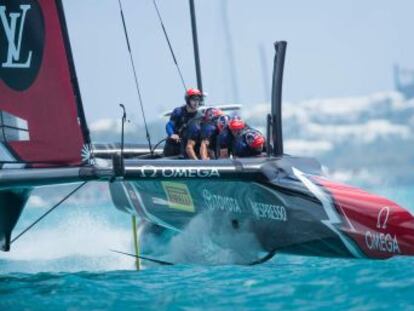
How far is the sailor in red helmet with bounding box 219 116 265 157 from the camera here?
245 inches

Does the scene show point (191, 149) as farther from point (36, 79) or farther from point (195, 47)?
point (195, 47)

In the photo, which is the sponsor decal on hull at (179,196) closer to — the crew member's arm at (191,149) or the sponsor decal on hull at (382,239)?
the crew member's arm at (191,149)

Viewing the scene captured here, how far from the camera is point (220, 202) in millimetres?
5938

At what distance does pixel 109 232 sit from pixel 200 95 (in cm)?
157

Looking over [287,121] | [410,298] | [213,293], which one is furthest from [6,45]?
[287,121]

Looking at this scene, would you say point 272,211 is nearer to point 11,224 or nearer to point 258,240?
point 258,240

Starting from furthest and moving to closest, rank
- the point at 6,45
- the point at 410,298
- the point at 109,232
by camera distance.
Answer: the point at 109,232 < the point at 6,45 < the point at 410,298

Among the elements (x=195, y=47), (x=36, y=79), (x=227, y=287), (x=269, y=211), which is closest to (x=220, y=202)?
(x=269, y=211)

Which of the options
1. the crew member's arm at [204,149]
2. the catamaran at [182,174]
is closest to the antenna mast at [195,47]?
the crew member's arm at [204,149]

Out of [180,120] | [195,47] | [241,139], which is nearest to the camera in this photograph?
[241,139]

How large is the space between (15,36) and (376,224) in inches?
102

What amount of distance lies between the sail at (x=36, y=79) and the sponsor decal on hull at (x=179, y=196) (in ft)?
2.56

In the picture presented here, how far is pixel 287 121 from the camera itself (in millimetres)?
81125

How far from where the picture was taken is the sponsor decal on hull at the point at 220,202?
5844mm
